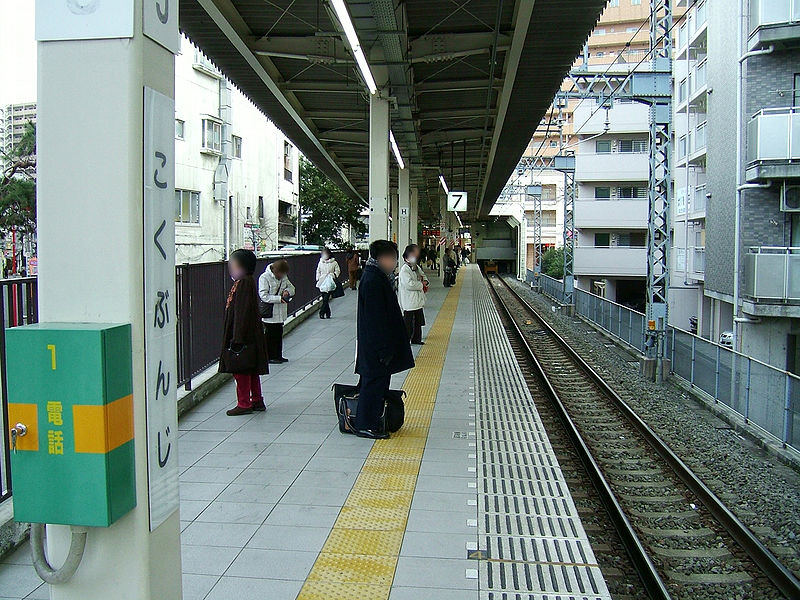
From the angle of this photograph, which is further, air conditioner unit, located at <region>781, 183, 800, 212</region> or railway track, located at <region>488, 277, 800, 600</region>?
air conditioner unit, located at <region>781, 183, 800, 212</region>

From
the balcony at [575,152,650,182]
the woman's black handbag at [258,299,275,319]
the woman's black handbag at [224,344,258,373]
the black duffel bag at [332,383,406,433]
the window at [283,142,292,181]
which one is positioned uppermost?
the window at [283,142,292,181]

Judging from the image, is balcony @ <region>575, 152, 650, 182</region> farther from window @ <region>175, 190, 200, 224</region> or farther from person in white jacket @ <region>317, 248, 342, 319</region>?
person in white jacket @ <region>317, 248, 342, 319</region>

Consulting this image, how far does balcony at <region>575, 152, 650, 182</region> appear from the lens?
127ft

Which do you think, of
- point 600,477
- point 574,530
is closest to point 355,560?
point 574,530

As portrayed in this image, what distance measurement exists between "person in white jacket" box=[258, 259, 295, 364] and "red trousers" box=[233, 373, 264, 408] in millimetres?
1684

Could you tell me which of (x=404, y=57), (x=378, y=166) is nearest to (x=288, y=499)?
(x=404, y=57)

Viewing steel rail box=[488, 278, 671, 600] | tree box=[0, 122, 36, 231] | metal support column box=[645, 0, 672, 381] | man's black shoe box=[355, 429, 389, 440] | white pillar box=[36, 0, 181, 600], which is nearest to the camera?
white pillar box=[36, 0, 181, 600]

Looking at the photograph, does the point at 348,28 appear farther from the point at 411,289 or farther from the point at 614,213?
the point at 614,213

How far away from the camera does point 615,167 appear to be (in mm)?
38969

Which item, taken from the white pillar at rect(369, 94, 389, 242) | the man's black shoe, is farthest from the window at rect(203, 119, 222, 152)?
the man's black shoe

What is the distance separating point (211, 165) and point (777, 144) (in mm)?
20731

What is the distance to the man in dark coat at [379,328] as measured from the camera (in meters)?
6.36

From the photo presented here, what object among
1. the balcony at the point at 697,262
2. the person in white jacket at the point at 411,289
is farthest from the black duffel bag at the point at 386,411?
the balcony at the point at 697,262

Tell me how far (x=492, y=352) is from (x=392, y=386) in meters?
4.45
